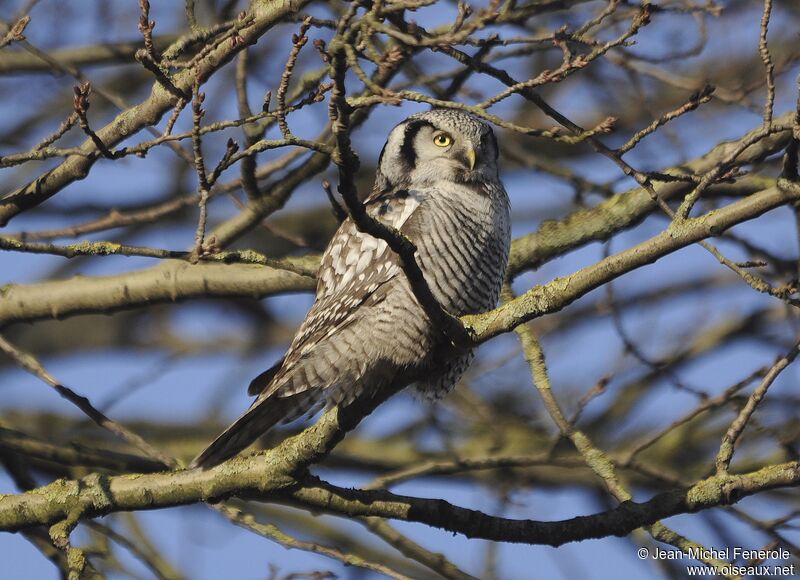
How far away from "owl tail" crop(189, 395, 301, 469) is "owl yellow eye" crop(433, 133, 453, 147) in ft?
4.60

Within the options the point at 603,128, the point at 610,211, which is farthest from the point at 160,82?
the point at 610,211

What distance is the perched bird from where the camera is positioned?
12.3 ft

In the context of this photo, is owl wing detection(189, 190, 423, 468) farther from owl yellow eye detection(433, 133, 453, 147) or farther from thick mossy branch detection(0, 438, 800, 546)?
owl yellow eye detection(433, 133, 453, 147)

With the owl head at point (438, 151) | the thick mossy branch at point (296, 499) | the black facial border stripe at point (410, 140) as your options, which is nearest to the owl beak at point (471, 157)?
the owl head at point (438, 151)

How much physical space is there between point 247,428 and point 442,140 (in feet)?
5.64

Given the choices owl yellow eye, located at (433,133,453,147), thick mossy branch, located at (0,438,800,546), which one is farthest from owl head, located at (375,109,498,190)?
thick mossy branch, located at (0,438,800,546)

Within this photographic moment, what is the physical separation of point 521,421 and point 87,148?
9.88 ft

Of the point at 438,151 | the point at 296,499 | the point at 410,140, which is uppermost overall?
the point at 410,140

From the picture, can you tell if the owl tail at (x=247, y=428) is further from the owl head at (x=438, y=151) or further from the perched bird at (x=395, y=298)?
the owl head at (x=438, y=151)


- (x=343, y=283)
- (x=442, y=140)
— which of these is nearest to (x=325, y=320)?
(x=343, y=283)

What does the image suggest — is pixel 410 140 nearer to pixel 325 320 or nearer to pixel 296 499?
pixel 325 320

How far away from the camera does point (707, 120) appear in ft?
21.7

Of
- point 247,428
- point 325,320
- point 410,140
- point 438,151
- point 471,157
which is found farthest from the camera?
point 410,140

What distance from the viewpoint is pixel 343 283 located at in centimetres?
399
